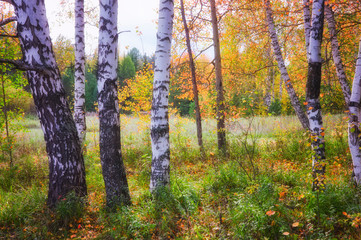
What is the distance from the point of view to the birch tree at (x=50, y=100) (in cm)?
343

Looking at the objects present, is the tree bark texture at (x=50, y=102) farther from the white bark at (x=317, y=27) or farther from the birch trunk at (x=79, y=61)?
the white bark at (x=317, y=27)

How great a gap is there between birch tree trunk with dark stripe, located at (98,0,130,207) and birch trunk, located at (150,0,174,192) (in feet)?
2.08

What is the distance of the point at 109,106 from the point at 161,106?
89cm

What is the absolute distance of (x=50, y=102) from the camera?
142 inches

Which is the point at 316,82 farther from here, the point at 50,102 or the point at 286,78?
the point at 50,102

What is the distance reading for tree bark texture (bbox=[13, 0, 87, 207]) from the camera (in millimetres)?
3436

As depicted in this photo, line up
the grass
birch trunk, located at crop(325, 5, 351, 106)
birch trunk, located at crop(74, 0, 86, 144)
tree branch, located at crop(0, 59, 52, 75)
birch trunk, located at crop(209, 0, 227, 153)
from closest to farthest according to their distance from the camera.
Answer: the grass
tree branch, located at crop(0, 59, 52, 75)
birch trunk, located at crop(325, 5, 351, 106)
birch trunk, located at crop(74, 0, 86, 144)
birch trunk, located at crop(209, 0, 227, 153)

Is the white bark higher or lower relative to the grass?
higher

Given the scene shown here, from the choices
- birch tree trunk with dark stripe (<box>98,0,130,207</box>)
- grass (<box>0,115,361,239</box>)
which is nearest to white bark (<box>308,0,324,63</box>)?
grass (<box>0,115,361,239</box>)

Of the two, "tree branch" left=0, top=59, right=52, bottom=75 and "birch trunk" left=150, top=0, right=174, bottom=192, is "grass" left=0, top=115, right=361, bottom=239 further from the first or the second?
"tree branch" left=0, top=59, right=52, bottom=75

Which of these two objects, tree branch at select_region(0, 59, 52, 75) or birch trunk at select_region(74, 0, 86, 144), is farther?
birch trunk at select_region(74, 0, 86, 144)

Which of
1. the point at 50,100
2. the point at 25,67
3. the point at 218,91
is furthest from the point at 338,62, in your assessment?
the point at 25,67

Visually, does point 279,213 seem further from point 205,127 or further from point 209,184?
point 205,127

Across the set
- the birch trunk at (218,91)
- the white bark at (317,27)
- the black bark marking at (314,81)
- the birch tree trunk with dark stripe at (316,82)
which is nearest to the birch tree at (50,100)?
the birch tree trunk with dark stripe at (316,82)
